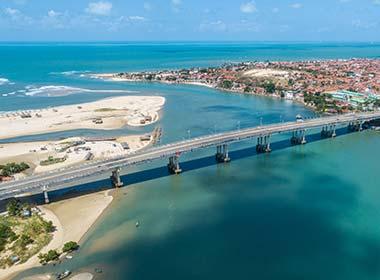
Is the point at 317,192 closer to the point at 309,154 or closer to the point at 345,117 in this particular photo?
the point at 309,154

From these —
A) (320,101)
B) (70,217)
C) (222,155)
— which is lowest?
(70,217)

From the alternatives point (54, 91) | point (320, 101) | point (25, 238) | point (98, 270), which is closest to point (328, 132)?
point (320, 101)

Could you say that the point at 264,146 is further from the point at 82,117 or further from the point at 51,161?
the point at 82,117

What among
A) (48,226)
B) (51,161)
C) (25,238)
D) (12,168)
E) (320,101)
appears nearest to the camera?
(25,238)

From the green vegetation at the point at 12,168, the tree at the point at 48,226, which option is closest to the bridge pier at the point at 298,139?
the green vegetation at the point at 12,168

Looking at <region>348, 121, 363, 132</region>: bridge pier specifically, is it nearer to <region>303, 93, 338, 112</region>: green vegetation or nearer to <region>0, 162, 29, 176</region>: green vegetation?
<region>303, 93, 338, 112</region>: green vegetation

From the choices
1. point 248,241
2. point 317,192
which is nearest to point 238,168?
point 317,192

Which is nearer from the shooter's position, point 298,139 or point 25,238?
point 25,238
